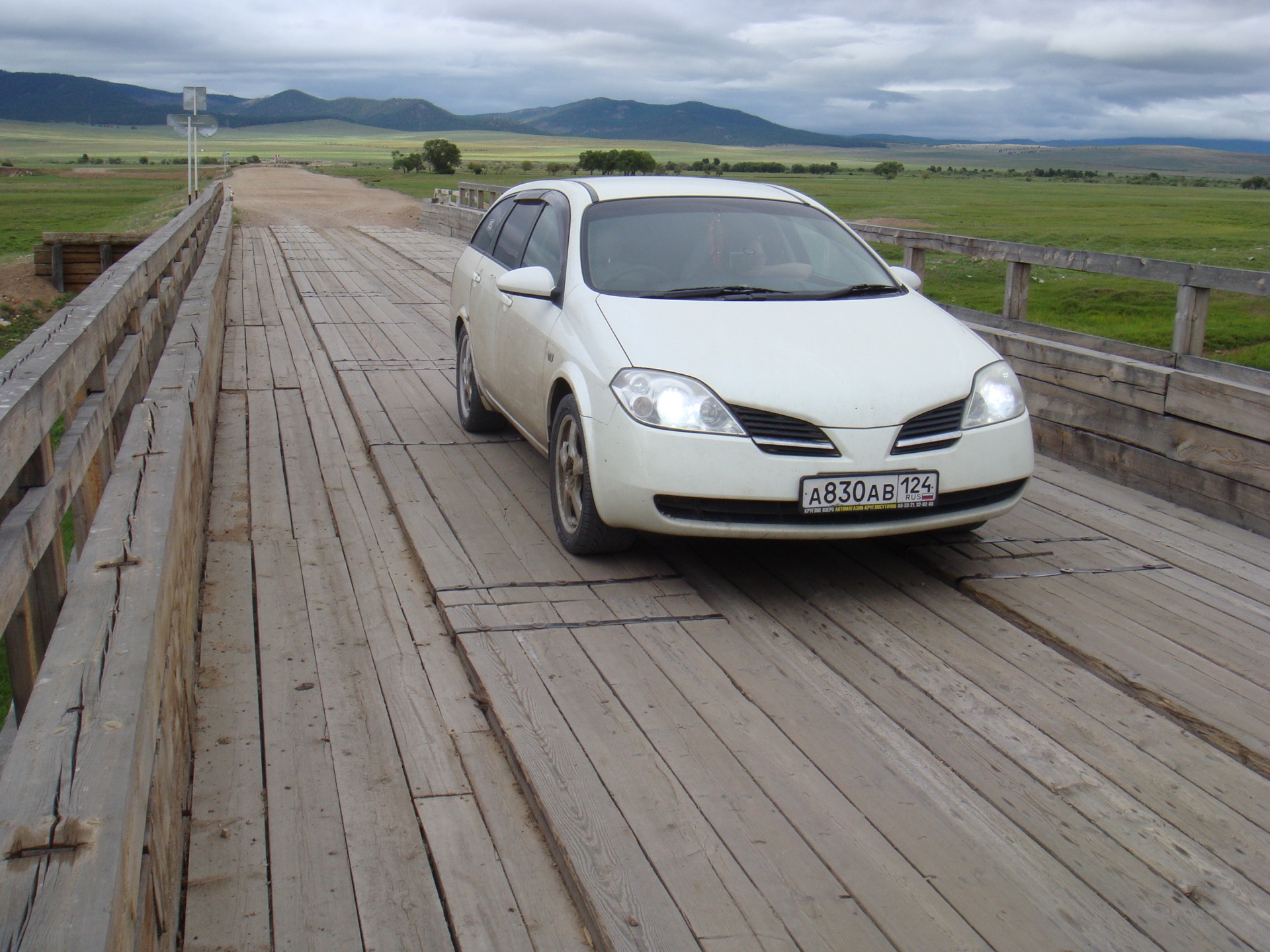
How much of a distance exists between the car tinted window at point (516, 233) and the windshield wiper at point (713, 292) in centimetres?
136

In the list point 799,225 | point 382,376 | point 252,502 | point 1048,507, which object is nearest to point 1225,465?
point 1048,507

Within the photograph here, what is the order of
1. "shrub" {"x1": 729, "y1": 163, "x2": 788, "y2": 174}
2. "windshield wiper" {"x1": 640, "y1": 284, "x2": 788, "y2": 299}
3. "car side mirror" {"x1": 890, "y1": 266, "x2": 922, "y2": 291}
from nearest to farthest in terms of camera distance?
1. "windshield wiper" {"x1": 640, "y1": 284, "x2": 788, "y2": 299}
2. "car side mirror" {"x1": 890, "y1": 266, "x2": 922, "y2": 291}
3. "shrub" {"x1": 729, "y1": 163, "x2": 788, "y2": 174}

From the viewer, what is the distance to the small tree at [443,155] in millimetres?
88062

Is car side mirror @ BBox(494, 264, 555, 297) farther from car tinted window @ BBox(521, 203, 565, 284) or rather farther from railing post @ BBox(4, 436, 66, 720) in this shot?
railing post @ BBox(4, 436, 66, 720)

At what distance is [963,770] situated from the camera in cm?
329

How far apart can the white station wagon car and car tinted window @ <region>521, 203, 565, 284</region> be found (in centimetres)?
2

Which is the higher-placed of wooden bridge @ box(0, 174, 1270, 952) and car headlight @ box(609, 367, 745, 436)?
car headlight @ box(609, 367, 745, 436)

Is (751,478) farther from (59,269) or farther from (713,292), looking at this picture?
(59,269)

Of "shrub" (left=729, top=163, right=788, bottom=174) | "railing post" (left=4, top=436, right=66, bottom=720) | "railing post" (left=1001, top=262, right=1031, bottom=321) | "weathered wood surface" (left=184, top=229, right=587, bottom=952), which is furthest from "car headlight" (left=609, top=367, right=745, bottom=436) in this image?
"shrub" (left=729, top=163, right=788, bottom=174)

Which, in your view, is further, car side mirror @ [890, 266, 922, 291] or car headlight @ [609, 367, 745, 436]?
car side mirror @ [890, 266, 922, 291]

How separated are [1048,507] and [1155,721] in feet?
7.90

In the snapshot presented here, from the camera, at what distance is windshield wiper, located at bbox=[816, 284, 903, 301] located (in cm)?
535

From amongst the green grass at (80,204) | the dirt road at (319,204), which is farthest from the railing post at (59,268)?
the green grass at (80,204)

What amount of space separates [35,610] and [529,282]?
8.76 ft
